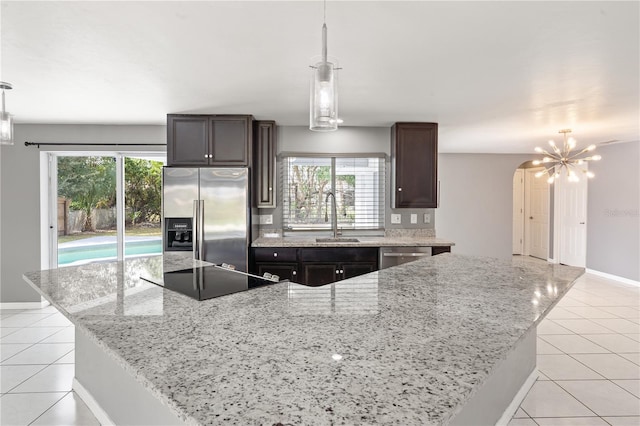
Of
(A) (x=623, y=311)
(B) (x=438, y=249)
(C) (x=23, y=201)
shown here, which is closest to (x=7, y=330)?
(C) (x=23, y=201)

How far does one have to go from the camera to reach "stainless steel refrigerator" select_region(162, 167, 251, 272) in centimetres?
395

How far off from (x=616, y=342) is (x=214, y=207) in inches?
160

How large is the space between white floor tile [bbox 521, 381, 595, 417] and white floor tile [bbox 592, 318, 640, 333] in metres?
1.84

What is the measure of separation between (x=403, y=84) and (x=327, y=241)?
75.6 inches

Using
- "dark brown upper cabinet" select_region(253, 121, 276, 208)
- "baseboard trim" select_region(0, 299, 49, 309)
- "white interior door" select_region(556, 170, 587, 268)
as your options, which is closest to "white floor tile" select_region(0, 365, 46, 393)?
"baseboard trim" select_region(0, 299, 49, 309)

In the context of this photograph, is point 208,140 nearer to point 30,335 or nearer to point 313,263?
point 313,263

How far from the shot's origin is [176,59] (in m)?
2.52

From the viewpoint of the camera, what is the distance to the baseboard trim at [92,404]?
2.10 metres

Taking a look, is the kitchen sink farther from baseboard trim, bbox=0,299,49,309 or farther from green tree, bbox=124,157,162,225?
baseboard trim, bbox=0,299,49,309

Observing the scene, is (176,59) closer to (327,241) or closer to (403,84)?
(403,84)

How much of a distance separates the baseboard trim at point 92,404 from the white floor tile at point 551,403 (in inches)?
97.3

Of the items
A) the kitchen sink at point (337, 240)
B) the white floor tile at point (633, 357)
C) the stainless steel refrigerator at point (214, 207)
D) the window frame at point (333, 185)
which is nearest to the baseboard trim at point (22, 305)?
the stainless steel refrigerator at point (214, 207)

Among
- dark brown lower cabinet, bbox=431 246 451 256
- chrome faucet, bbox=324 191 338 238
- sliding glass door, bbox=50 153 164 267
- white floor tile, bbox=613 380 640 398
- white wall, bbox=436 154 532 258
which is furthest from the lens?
white wall, bbox=436 154 532 258

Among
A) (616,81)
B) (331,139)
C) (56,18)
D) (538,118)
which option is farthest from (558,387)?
(56,18)
